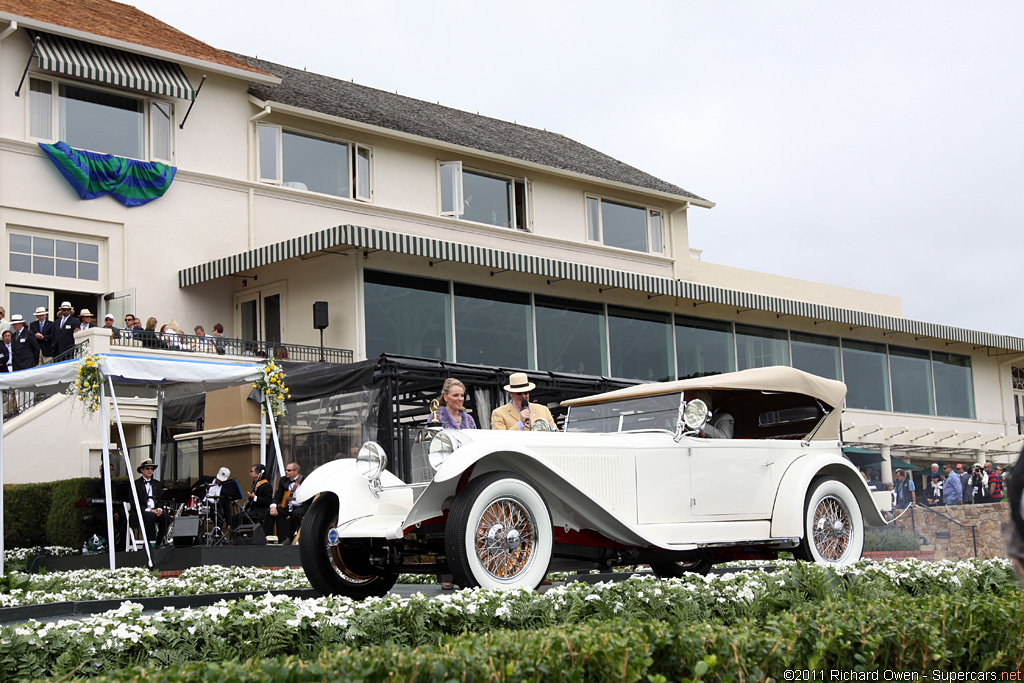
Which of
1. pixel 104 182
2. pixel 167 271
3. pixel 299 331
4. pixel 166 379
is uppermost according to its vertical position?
pixel 104 182

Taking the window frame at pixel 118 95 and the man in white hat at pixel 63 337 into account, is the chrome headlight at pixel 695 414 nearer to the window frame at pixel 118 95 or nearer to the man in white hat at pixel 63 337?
the man in white hat at pixel 63 337

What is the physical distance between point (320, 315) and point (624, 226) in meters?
13.5

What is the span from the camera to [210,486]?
54.3 ft

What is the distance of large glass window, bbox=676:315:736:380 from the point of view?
29484 mm

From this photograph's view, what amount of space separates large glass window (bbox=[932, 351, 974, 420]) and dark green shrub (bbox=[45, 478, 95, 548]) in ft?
93.4

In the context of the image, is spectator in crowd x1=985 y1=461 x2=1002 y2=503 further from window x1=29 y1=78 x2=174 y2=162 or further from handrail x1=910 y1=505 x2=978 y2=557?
window x1=29 y1=78 x2=174 y2=162

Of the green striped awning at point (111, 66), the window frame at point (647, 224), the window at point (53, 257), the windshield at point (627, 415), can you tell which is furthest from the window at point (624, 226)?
the windshield at point (627, 415)

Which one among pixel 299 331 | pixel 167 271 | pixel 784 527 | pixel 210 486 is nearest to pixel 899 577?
pixel 784 527

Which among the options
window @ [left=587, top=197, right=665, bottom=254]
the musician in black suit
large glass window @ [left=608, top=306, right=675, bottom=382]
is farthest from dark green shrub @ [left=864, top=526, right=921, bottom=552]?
window @ [left=587, top=197, right=665, bottom=254]

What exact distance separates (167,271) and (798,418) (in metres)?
18.0

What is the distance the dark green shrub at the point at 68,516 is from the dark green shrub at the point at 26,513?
679 mm

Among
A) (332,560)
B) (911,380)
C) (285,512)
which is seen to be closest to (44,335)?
(285,512)

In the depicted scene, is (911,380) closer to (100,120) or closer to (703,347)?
(703,347)

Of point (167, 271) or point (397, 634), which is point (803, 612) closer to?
point (397, 634)
